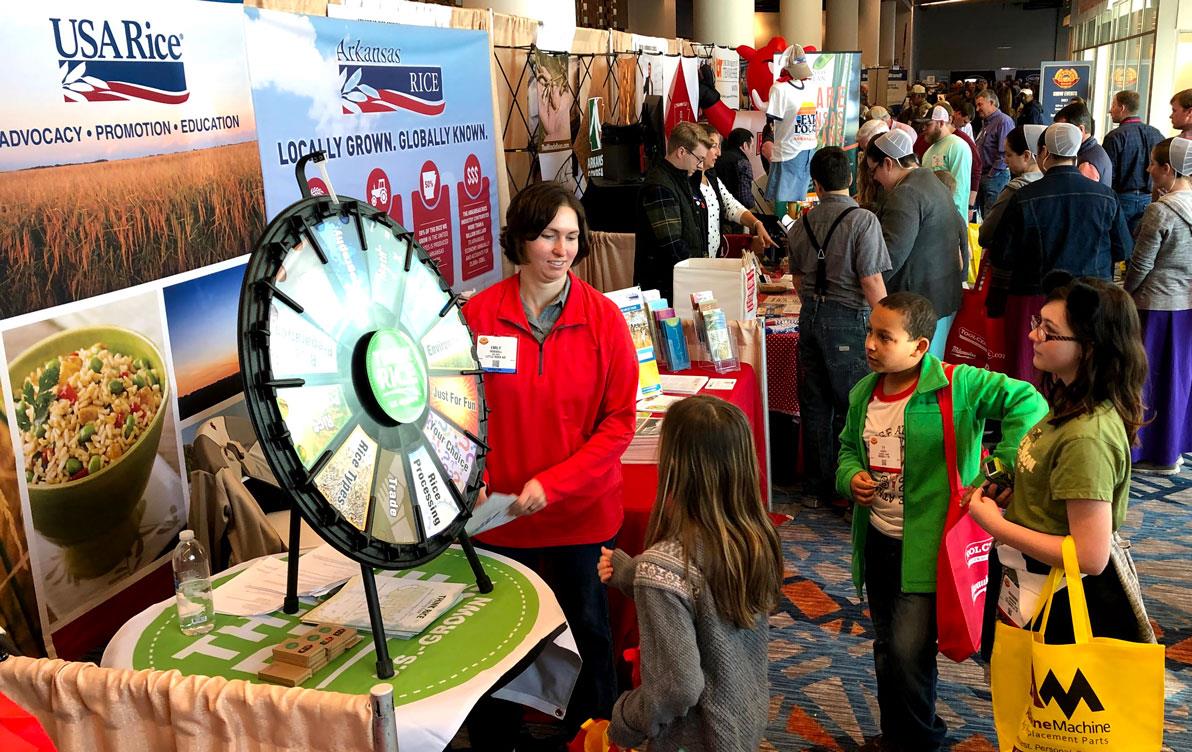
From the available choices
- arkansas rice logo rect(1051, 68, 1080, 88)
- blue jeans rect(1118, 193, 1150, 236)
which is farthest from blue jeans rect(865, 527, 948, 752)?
arkansas rice logo rect(1051, 68, 1080, 88)

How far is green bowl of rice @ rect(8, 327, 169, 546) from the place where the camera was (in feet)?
7.02

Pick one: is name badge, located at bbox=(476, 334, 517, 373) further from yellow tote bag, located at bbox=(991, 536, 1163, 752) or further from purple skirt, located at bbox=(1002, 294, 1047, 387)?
purple skirt, located at bbox=(1002, 294, 1047, 387)

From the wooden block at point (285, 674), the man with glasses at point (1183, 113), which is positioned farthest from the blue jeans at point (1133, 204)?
the wooden block at point (285, 674)

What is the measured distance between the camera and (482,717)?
8.14 ft

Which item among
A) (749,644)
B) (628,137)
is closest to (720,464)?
(749,644)

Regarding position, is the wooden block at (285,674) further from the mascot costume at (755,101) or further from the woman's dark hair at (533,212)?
the mascot costume at (755,101)

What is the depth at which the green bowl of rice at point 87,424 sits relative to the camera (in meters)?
2.14

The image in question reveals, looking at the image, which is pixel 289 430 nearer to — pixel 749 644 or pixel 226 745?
pixel 226 745

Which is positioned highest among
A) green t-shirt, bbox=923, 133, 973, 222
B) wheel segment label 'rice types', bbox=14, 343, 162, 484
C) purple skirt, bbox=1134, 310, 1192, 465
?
green t-shirt, bbox=923, 133, 973, 222

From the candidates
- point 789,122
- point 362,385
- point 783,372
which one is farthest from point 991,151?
point 362,385

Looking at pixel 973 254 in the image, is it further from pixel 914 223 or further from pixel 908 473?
pixel 908 473

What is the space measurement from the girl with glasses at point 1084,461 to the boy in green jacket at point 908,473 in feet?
0.81

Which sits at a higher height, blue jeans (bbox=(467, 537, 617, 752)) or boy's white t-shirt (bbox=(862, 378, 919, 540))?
boy's white t-shirt (bbox=(862, 378, 919, 540))

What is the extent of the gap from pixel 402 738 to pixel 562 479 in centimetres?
75
